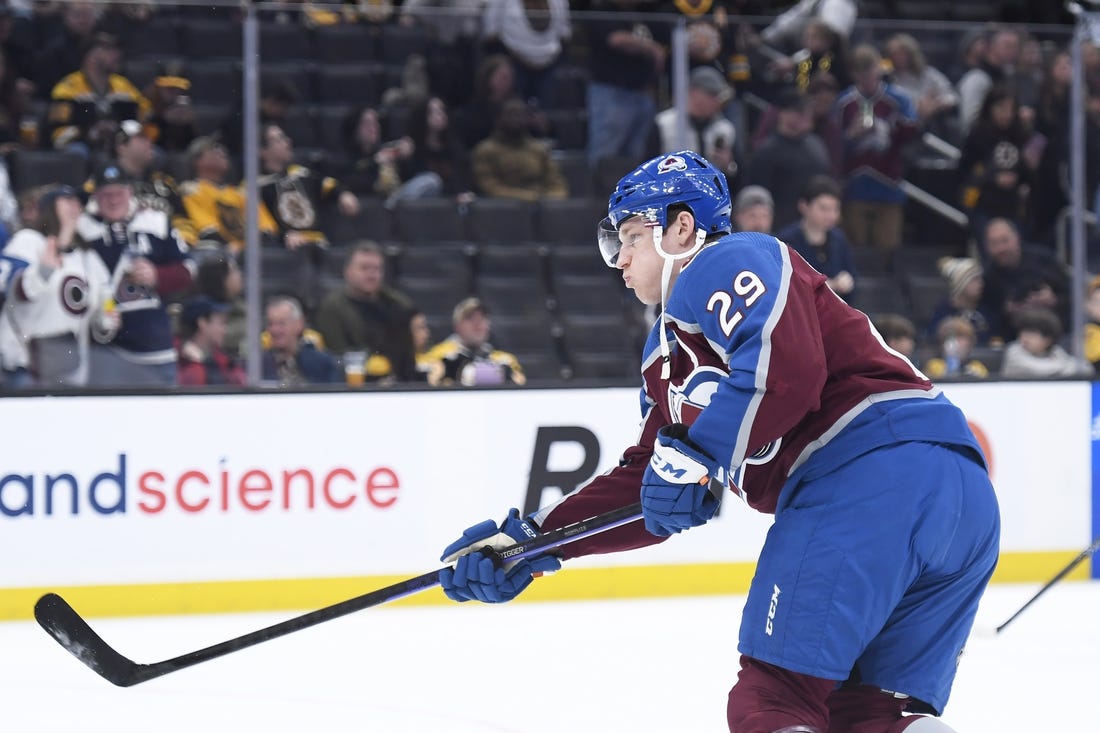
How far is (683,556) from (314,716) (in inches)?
79.6

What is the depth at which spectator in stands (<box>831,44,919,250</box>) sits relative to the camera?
5.98 m

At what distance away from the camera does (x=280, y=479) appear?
197 inches

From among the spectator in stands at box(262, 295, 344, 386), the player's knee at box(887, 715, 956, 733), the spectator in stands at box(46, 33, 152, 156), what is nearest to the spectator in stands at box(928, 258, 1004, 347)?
the spectator in stands at box(262, 295, 344, 386)

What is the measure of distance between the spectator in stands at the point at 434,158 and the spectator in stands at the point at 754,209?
1033mm

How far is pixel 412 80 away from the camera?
18.9 ft

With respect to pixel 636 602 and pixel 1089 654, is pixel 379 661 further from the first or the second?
pixel 1089 654

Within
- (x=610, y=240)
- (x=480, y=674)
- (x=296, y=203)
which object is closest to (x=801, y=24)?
(x=296, y=203)

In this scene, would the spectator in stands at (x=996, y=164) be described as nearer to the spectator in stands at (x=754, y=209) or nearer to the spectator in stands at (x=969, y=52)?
the spectator in stands at (x=969, y=52)

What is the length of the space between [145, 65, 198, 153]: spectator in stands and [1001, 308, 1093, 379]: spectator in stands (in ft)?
10.4

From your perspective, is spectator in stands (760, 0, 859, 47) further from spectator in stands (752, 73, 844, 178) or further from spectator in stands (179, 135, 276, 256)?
spectator in stands (179, 135, 276, 256)

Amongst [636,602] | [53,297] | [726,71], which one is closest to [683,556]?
[636,602]

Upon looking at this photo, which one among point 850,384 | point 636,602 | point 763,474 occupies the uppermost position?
point 850,384

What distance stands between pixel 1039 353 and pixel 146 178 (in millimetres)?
3398

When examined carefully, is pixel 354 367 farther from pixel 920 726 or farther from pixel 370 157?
pixel 920 726
